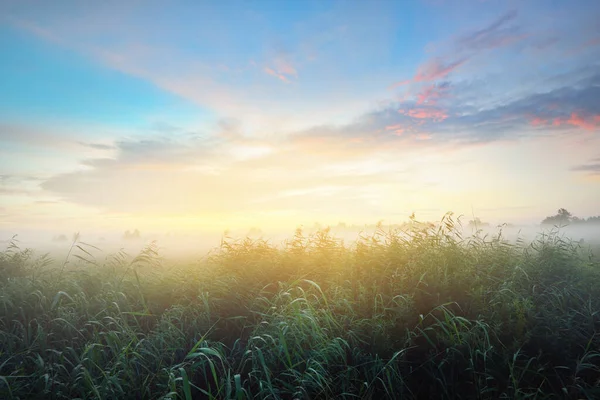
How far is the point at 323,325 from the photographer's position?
6.60 meters

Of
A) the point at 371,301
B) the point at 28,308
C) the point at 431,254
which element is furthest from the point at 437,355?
the point at 28,308

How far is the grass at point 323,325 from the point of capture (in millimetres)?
5535

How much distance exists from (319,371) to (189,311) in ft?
10.7

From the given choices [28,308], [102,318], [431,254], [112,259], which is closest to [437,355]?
[431,254]

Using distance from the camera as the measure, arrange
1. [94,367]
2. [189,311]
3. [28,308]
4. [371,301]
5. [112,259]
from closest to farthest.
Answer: [94,367] → [371,301] → [189,311] → [28,308] → [112,259]

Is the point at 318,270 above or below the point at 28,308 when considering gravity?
above

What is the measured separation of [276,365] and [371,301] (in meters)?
2.23

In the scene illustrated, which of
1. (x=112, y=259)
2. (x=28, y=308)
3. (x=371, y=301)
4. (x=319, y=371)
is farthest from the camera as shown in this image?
(x=112, y=259)

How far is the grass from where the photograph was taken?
5.54m

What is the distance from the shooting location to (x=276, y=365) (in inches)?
227

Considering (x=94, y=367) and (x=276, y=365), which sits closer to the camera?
(x=276, y=365)

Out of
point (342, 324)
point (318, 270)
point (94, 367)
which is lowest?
point (94, 367)

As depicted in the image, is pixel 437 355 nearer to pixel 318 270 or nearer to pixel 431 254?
pixel 431 254

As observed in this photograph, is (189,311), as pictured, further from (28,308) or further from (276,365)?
(28,308)
